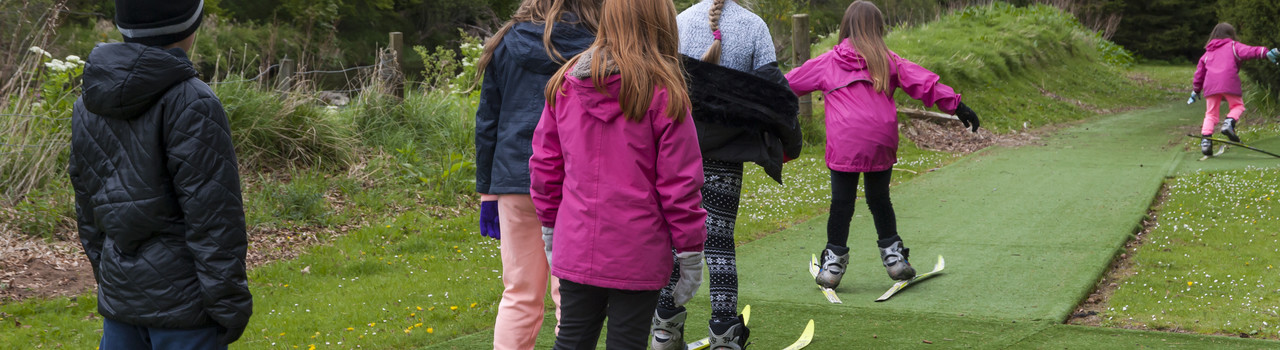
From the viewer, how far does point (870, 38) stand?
5.26 meters

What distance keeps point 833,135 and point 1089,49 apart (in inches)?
776

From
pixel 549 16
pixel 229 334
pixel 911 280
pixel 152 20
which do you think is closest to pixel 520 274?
pixel 549 16

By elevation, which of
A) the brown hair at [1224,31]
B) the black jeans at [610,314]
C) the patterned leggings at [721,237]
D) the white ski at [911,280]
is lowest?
the brown hair at [1224,31]

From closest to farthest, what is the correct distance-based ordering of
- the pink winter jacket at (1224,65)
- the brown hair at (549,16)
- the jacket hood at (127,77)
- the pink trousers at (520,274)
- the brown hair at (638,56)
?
the jacket hood at (127,77)
the brown hair at (638,56)
the brown hair at (549,16)
the pink trousers at (520,274)
the pink winter jacket at (1224,65)

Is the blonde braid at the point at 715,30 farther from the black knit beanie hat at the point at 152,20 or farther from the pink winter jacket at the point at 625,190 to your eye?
the black knit beanie hat at the point at 152,20

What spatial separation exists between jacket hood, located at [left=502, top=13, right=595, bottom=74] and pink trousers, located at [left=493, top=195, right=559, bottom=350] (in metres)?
0.49

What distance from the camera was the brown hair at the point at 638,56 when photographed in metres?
2.92

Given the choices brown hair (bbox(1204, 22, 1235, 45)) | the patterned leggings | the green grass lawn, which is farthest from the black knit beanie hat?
brown hair (bbox(1204, 22, 1235, 45))

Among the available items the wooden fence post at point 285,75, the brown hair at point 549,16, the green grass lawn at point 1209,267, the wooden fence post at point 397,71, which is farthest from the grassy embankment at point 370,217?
the green grass lawn at point 1209,267

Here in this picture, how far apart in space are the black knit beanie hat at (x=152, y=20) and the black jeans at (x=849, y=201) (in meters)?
3.41

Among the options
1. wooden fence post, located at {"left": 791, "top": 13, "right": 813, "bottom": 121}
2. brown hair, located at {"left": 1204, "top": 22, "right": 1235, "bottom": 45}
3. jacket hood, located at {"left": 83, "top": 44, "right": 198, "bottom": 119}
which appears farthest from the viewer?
wooden fence post, located at {"left": 791, "top": 13, "right": 813, "bottom": 121}

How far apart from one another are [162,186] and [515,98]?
1.24 meters

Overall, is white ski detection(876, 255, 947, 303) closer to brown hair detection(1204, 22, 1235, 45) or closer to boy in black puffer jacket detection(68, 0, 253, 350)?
boy in black puffer jacket detection(68, 0, 253, 350)

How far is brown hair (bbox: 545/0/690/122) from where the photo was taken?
2.92 metres
